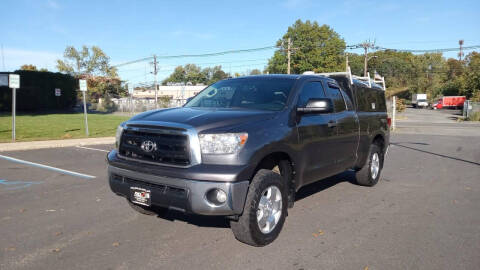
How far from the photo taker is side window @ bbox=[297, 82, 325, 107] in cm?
481

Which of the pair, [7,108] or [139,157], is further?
[7,108]

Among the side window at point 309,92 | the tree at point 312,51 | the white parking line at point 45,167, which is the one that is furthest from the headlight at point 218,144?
the tree at point 312,51

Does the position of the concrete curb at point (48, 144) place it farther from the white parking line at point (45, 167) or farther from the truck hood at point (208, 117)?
the truck hood at point (208, 117)

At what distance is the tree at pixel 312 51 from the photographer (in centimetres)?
6731

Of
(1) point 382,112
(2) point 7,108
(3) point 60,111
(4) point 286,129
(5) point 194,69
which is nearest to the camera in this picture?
(4) point 286,129

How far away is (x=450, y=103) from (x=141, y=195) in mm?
73913

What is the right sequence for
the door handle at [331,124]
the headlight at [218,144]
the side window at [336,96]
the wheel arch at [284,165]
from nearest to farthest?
the headlight at [218,144], the wheel arch at [284,165], the door handle at [331,124], the side window at [336,96]

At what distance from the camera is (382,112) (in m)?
7.45

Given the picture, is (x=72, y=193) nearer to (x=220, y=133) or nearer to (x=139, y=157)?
(x=139, y=157)

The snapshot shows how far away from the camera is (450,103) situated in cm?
6694

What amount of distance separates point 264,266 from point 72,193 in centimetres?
420

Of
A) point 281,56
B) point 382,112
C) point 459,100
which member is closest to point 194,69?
→ point 281,56

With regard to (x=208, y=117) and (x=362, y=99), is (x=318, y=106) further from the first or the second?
(x=362, y=99)

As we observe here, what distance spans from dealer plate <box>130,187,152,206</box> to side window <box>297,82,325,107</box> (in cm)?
211
